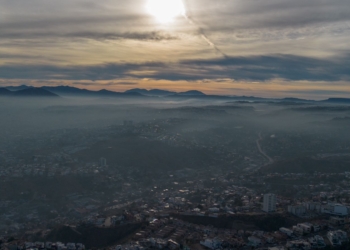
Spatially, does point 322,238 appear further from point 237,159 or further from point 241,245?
point 237,159

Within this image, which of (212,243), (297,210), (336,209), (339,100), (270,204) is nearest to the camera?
(212,243)

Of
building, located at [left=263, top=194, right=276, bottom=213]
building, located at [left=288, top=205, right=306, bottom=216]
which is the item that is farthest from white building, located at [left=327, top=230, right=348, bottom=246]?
building, located at [left=263, top=194, right=276, bottom=213]

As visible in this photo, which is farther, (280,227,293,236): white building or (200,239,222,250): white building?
(280,227,293,236): white building

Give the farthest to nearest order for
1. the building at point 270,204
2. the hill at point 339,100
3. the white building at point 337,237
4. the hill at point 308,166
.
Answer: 1. the hill at point 339,100
2. the hill at point 308,166
3. the building at point 270,204
4. the white building at point 337,237

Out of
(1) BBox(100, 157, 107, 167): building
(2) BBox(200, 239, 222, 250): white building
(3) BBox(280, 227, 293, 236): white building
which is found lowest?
(1) BBox(100, 157, 107, 167): building

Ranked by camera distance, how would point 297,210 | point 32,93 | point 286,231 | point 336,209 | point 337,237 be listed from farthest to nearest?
point 32,93
point 336,209
point 297,210
point 286,231
point 337,237

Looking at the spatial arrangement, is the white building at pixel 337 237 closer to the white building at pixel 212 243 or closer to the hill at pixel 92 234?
the white building at pixel 212 243

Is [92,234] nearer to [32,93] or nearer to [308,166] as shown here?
[308,166]

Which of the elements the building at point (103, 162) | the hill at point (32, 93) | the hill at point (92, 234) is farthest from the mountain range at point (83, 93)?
the hill at point (92, 234)

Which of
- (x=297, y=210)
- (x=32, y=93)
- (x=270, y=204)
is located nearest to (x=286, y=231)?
(x=297, y=210)

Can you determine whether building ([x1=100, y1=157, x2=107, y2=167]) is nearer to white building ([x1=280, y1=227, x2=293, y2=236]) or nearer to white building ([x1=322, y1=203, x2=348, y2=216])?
white building ([x1=322, y1=203, x2=348, y2=216])

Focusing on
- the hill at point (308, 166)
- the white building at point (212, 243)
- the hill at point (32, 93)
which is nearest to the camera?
the white building at point (212, 243)
